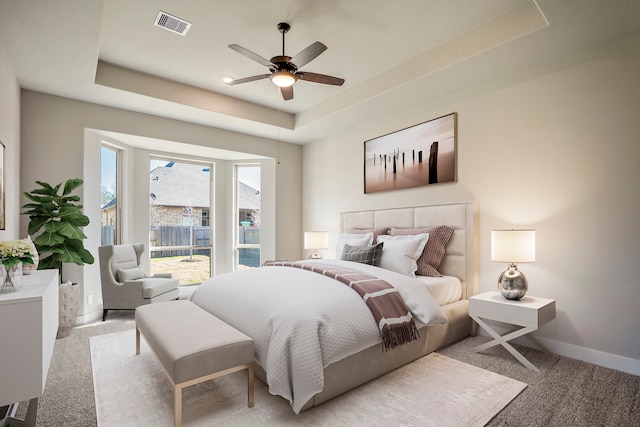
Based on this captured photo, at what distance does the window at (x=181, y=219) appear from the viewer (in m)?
5.30

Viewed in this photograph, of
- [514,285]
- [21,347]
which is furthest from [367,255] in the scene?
[21,347]

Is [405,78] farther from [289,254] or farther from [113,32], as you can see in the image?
[289,254]

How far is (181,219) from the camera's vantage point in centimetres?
558

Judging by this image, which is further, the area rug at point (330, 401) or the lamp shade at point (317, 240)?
the lamp shade at point (317, 240)

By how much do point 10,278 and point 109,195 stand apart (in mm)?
3196

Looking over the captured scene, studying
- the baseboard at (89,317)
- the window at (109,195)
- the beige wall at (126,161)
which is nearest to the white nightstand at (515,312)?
the beige wall at (126,161)

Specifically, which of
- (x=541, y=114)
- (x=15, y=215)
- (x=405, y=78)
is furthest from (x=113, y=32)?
(x=541, y=114)

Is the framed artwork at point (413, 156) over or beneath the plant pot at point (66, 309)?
over

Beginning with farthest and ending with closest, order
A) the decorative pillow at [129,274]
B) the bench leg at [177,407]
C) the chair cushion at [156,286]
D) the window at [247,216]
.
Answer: the window at [247,216]
the decorative pillow at [129,274]
the chair cushion at [156,286]
the bench leg at [177,407]

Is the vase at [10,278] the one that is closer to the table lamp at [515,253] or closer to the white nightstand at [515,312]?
the white nightstand at [515,312]

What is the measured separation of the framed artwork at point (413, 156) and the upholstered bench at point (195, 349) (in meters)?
2.82

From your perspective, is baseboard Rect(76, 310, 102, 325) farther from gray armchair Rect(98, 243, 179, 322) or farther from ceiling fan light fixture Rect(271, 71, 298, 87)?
ceiling fan light fixture Rect(271, 71, 298, 87)

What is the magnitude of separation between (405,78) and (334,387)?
3003 mm

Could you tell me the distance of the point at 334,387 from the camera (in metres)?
2.09
